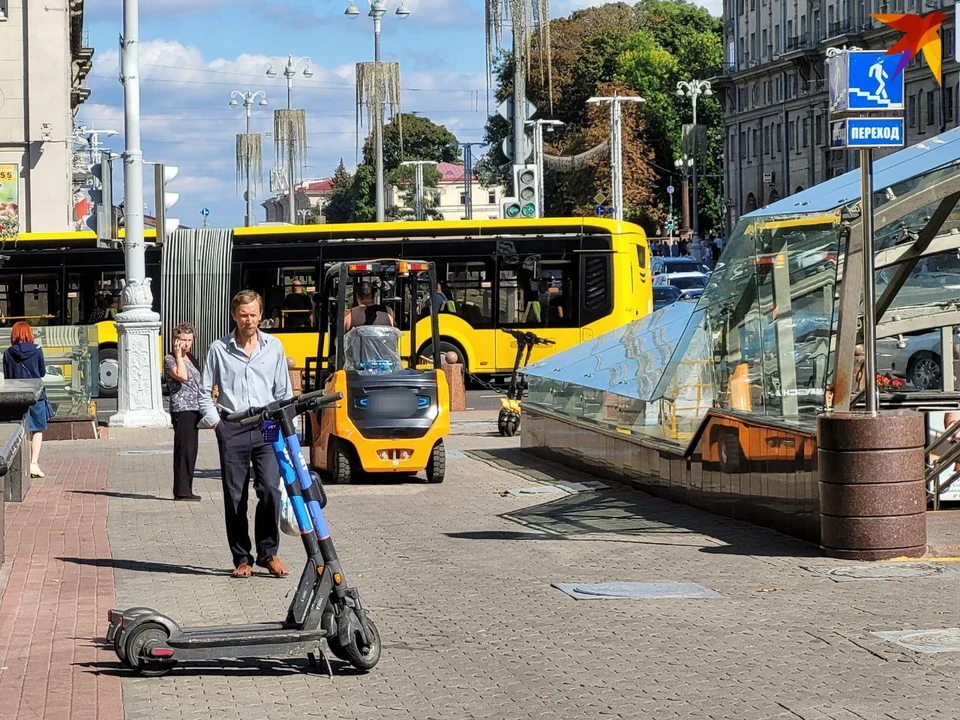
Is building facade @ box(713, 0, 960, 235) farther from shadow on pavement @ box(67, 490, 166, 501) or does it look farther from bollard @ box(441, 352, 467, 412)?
shadow on pavement @ box(67, 490, 166, 501)

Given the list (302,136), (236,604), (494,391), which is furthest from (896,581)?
(302,136)

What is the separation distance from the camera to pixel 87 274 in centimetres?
3088

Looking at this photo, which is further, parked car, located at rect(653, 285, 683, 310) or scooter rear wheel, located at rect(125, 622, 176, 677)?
Answer: parked car, located at rect(653, 285, 683, 310)

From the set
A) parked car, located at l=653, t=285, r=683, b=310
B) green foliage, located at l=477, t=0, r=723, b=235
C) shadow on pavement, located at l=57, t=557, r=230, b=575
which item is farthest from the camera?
green foliage, located at l=477, t=0, r=723, b=235

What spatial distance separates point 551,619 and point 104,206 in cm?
1580

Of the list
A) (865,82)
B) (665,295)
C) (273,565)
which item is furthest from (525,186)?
(273,565)

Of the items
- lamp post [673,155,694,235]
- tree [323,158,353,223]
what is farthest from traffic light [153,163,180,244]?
tree [323,158,353,223]

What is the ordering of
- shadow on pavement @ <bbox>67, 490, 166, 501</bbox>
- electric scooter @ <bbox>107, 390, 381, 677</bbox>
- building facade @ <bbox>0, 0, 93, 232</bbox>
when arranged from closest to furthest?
electric scooter @ <bbox>107, 390, 381, 677</bbox>, shadow on pavement @ <bbox>67, 490, 166, 501</bbox>, building facade @ <bbox>0, 0, 93, 232</bbox>

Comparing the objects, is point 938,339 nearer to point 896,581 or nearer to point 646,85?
point 896,581

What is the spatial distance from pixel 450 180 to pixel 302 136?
111883 mm

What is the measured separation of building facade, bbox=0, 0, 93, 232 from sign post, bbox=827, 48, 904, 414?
127 feet

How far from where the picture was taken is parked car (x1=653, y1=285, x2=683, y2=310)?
45.0m

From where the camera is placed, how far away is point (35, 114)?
153 ft

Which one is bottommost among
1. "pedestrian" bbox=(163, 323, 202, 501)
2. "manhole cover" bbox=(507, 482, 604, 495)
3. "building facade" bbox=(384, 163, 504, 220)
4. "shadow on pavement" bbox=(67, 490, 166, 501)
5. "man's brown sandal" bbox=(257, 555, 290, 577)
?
"shadow on pavement" bbox=(67, 490, 166, 501)
